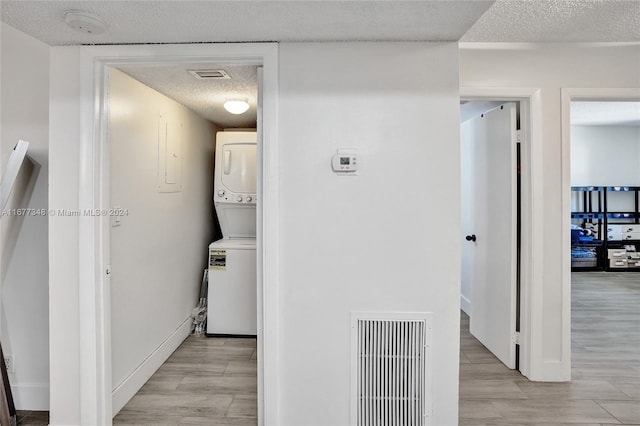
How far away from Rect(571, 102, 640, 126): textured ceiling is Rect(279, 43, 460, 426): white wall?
4474 mm

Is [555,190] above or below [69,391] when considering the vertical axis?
above

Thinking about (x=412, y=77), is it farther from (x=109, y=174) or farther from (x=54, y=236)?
(x=54, y=236)

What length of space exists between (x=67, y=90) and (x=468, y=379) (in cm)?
309

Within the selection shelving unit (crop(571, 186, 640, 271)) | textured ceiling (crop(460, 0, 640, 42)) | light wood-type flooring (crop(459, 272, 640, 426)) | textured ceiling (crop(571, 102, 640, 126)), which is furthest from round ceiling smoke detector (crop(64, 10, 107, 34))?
shelving unit (crop(571, 186, 640, 271))

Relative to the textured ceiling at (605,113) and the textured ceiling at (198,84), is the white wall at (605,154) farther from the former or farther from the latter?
the textured ceiling at (198,84)

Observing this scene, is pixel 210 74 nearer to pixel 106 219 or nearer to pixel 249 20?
pixel 249 20

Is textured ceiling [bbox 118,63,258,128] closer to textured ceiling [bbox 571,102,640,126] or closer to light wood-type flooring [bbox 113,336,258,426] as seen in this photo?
light wood-type flooring [bbox 113,336,258,426]

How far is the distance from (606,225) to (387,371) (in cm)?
664

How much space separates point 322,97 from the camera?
190 centimetres

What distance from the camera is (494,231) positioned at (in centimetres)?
311

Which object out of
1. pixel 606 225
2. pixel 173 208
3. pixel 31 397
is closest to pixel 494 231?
pixel 173 208

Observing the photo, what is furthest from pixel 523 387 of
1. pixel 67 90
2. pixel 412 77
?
pixel 67 90

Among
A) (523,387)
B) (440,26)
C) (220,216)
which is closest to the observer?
(440,26)

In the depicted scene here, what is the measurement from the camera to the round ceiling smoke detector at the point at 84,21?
1.60 m
